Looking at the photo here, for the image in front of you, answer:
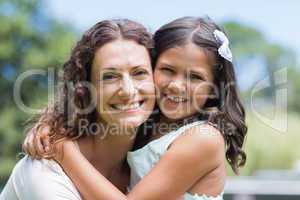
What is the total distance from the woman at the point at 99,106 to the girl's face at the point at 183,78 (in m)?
0.07

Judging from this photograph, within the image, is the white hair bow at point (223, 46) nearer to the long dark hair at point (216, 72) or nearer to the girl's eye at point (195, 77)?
the long dark hair at point (216, 72)

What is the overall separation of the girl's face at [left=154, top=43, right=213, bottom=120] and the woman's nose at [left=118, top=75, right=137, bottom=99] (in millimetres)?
175

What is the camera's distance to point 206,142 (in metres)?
2.78

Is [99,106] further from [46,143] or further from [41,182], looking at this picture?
[41,182]

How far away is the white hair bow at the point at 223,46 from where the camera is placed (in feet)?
9.85

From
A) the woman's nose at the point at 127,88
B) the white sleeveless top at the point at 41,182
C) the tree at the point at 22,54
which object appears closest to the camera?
the white sleeveless top at the point at 41,182

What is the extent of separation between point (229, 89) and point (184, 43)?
0.32m

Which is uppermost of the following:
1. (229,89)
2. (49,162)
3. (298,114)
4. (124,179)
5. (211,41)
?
(211,41)

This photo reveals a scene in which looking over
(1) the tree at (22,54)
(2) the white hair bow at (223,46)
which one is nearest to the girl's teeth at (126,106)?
(2) the white hair bow at (223,46)

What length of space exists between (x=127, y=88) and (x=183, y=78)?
0.97ft

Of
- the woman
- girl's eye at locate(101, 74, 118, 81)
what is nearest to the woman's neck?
the woman

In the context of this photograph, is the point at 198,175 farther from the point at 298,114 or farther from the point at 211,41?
the point at 298,114

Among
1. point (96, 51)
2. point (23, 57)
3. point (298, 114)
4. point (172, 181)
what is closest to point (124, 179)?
point (172, 181)

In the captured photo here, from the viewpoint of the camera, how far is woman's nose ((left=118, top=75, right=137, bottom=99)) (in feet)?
9.15
